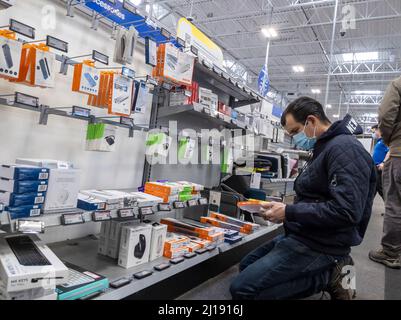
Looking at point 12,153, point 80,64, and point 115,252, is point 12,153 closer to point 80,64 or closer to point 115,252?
point 80,64

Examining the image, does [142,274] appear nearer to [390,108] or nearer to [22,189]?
[22,189]

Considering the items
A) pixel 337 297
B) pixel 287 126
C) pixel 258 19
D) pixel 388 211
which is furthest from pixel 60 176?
pixel 258 19

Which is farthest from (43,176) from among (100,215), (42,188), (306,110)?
(306,110)

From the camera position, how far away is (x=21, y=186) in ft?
4.22

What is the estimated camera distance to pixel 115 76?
5.98 feet

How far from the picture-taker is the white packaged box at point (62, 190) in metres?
1.40

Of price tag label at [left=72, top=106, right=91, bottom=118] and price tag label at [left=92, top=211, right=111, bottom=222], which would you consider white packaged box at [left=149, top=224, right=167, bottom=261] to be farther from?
price tag label at [left=72, top=106, right=91, bottom=118]

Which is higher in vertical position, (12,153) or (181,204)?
(12,153)

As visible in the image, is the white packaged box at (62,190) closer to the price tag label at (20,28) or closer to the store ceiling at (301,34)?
the price tag label at (20,28)

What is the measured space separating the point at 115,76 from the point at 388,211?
2779mm

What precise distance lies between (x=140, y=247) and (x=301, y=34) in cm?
1031

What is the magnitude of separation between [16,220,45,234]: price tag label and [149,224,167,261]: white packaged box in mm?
822

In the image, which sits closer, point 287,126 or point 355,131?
Result: point 287,126

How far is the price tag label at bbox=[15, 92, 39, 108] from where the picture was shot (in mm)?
1446
